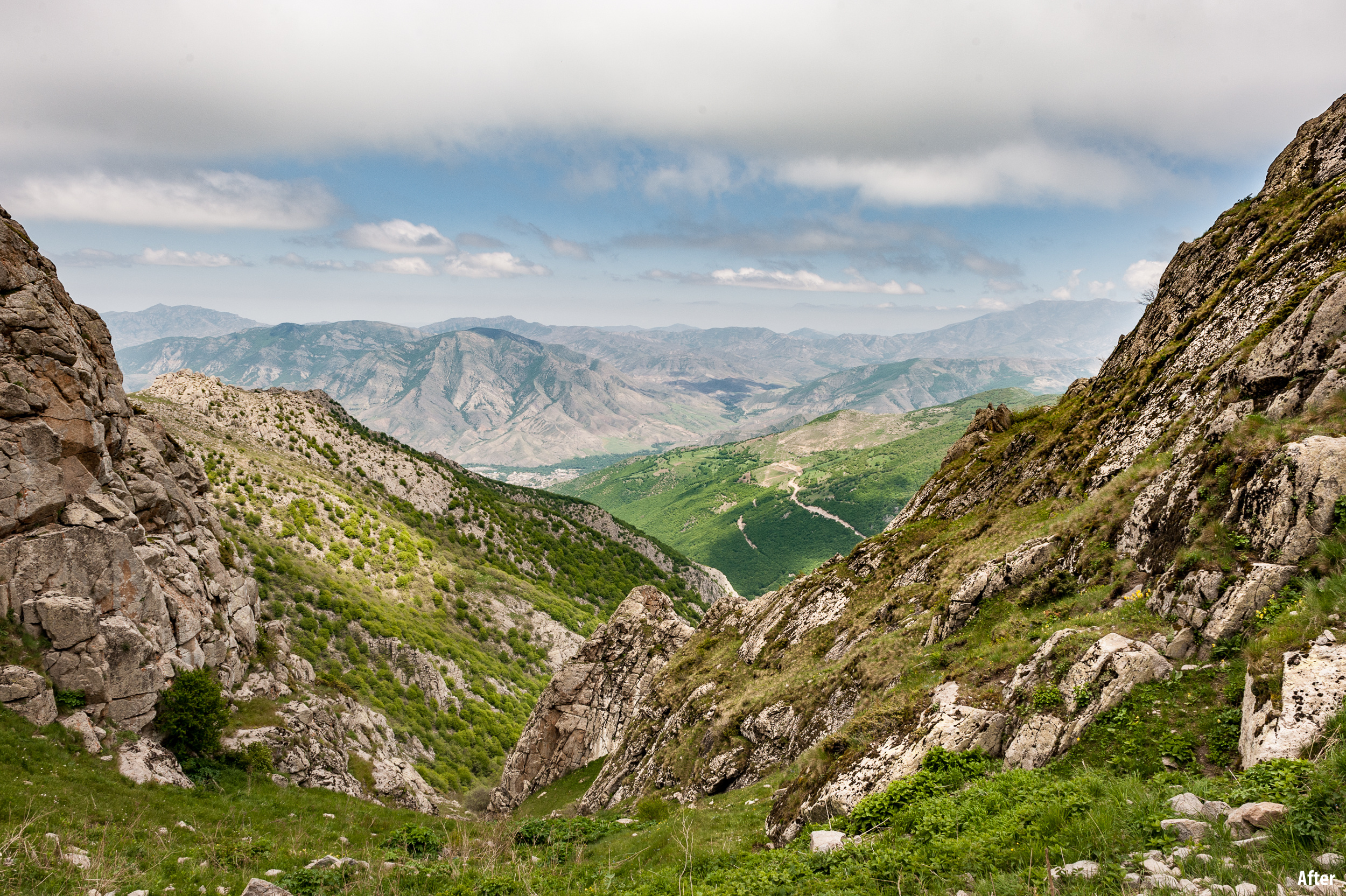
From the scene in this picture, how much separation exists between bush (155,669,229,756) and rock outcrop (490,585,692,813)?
23037 mm

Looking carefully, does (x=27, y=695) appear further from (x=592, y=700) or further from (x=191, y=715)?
(x=592, y=700)

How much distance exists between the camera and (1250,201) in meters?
40.1

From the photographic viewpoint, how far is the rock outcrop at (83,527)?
2708 centimetres

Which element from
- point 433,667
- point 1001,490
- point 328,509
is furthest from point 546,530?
point 1001,490

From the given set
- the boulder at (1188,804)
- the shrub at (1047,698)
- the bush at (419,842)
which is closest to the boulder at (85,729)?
the bush at (419,842)

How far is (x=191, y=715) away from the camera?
30469mm

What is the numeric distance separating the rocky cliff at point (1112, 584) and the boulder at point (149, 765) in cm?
2279

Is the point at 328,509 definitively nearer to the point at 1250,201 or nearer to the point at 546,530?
the point at 546,530

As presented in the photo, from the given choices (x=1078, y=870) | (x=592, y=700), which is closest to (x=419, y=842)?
(x=1078, y=870)

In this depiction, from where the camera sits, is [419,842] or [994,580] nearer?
[419,842]

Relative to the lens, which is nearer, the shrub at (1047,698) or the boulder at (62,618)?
the shrub at (1047,698)

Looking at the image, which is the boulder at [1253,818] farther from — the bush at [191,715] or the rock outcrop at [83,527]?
the bush at [191,715]

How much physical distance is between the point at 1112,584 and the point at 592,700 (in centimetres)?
4080

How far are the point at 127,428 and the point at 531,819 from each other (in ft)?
116
